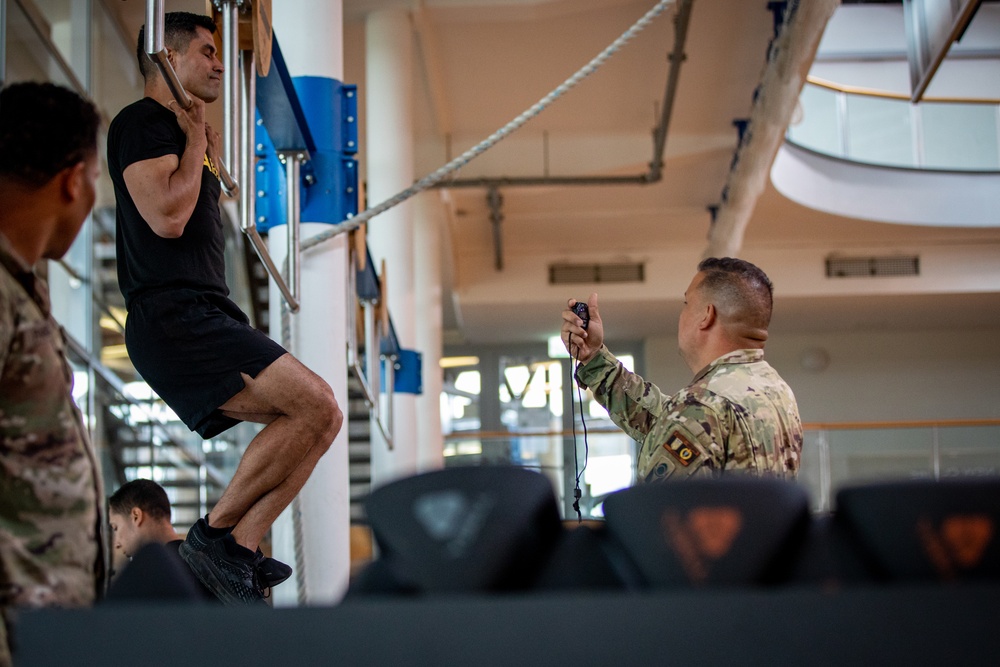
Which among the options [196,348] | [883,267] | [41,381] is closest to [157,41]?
[196,348]

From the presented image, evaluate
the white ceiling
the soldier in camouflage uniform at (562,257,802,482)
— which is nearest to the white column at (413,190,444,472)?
the white ceiling

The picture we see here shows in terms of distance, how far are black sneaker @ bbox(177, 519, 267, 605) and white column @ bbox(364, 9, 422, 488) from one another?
457cm

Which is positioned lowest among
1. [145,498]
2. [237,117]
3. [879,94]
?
[145,498]

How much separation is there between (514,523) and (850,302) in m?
12.0

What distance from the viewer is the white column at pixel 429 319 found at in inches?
354

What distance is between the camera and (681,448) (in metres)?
2.27

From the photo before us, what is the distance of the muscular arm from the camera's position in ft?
7.16

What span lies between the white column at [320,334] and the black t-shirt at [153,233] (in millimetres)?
1013

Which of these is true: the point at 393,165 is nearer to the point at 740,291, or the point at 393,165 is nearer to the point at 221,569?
the point at 740,291

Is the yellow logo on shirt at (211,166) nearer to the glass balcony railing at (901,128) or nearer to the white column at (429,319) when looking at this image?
the white column at (429,319)

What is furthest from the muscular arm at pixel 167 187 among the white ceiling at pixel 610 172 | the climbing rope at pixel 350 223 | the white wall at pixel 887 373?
the white wall at pixel 887 373

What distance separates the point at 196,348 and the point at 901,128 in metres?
11.1

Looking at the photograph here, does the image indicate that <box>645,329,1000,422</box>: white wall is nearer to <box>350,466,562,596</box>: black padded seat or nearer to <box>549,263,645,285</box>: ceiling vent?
<box>549,263,645,285</box>: ceiling vent

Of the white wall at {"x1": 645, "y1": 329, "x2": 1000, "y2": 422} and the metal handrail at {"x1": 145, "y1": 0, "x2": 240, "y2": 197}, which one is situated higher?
the metal handrail at {"x1": 145, "y1": 0, "x2": 240, "y2": 197}
